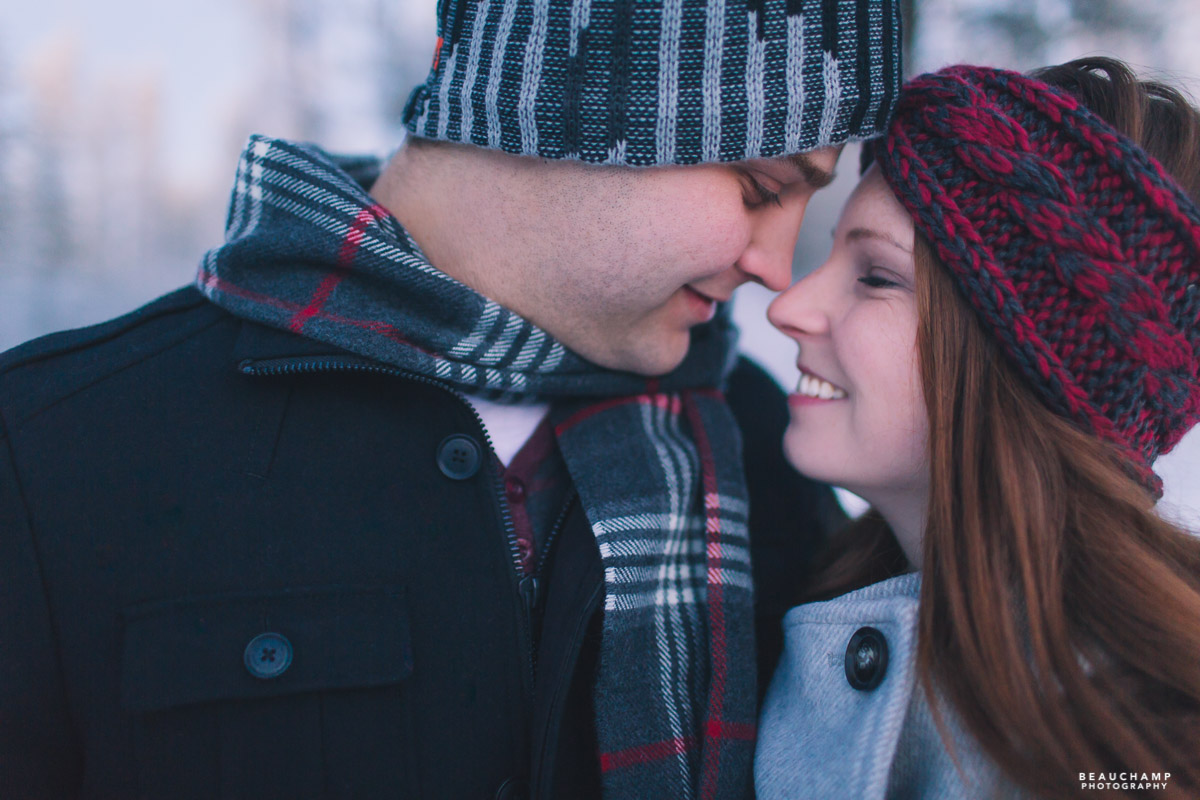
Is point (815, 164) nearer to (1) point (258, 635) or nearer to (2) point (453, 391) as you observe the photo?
(2) point (453, 391)

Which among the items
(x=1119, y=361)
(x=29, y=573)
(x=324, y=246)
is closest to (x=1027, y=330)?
(x=1119, y=361)

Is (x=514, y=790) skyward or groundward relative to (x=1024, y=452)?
groundward

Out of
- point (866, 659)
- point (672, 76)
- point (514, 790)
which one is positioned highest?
point (672, 76)

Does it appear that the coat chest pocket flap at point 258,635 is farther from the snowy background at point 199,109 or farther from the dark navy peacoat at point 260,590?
the snowy background at point 199,109

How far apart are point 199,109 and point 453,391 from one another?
2.41 metres

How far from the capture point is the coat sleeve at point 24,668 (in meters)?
0.97

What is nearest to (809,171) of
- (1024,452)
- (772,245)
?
(772,245)

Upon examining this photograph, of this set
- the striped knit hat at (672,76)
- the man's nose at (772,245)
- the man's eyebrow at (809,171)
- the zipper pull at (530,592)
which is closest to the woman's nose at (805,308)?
the man's nose at (772,245)

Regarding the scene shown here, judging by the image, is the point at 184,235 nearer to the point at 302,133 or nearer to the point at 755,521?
the point at 302,133

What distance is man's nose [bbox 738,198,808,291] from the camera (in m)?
1.41

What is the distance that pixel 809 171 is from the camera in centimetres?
132

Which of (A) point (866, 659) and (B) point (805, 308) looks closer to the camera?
(A) point (866, 659)

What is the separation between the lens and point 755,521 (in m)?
1.61

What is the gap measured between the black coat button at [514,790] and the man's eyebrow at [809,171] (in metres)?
1.18
